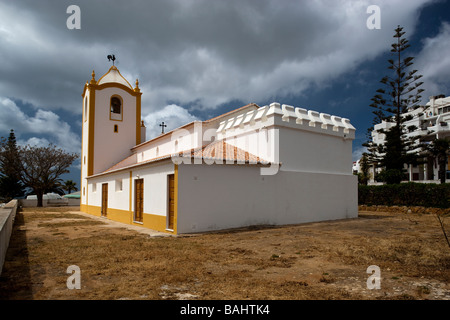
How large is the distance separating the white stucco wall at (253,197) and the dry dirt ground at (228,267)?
1581 millimetres

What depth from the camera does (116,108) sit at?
26.6m

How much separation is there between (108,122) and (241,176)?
55.2 ft

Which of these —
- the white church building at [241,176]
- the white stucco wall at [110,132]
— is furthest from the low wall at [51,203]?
the white church building at [241,176]

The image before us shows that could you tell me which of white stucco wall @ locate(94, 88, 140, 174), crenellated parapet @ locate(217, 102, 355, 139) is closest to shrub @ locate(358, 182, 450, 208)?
crenellated parapet @ locate(217, 102, 355, 139)

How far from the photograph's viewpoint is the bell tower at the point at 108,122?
25.0 m

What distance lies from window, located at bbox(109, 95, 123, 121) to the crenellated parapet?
40.0 ft

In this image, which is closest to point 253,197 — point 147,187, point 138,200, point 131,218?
point 147,187

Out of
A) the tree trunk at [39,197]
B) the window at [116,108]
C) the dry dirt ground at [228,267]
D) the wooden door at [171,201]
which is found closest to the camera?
the dry dirt ground at [228,267]

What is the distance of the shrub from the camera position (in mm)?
20594

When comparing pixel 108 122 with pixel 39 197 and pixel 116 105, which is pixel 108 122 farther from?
pixel 39 197

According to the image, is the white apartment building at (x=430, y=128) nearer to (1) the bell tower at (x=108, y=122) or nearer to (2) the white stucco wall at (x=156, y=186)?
(1) the bell tower at (x=108, y=122)

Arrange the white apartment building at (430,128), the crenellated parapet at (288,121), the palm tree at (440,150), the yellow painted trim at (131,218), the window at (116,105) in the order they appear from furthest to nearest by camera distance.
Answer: the white apartment building at (430,128), the palm tree at (440,150), the window at (116,105), the crenellated parapet at (288,121), the yellow painted trim at (131,218)
